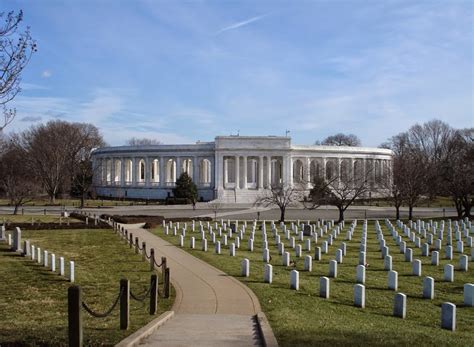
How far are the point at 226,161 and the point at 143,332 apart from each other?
251 feet

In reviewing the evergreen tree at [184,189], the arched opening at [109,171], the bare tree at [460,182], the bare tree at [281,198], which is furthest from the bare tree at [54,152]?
the bare tree at [460,182]

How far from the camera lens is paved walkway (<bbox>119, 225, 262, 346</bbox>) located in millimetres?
9094

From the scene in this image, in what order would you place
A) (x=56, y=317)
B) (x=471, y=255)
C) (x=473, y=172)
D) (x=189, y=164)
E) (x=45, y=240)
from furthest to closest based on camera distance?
1. (x=189, y=164)
2. (x=473, y=172)
3. (x=45, y=240)
4. (x=471, y=255)
5. (x=56, y=317)

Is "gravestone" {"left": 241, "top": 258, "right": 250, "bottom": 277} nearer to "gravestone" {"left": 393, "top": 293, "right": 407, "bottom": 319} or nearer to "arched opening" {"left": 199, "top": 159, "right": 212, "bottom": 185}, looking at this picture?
"gravestone" {"left": 393, "top": 293, "right": 407, "bottom": 319}

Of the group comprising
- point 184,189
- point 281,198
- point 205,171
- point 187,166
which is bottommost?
point 281,198

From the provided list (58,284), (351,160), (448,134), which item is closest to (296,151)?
(351,160)

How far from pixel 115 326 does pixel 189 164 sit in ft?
278

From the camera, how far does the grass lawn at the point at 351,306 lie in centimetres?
983

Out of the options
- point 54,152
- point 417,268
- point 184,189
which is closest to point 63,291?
point 417,268

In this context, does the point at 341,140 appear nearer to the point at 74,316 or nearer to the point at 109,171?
the point at 109,171

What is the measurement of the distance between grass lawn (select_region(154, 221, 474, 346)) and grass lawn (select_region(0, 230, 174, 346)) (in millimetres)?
3033

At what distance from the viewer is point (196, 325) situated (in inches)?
407

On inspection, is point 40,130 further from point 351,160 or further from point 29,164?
point 351,160

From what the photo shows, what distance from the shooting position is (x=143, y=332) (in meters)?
9.19
